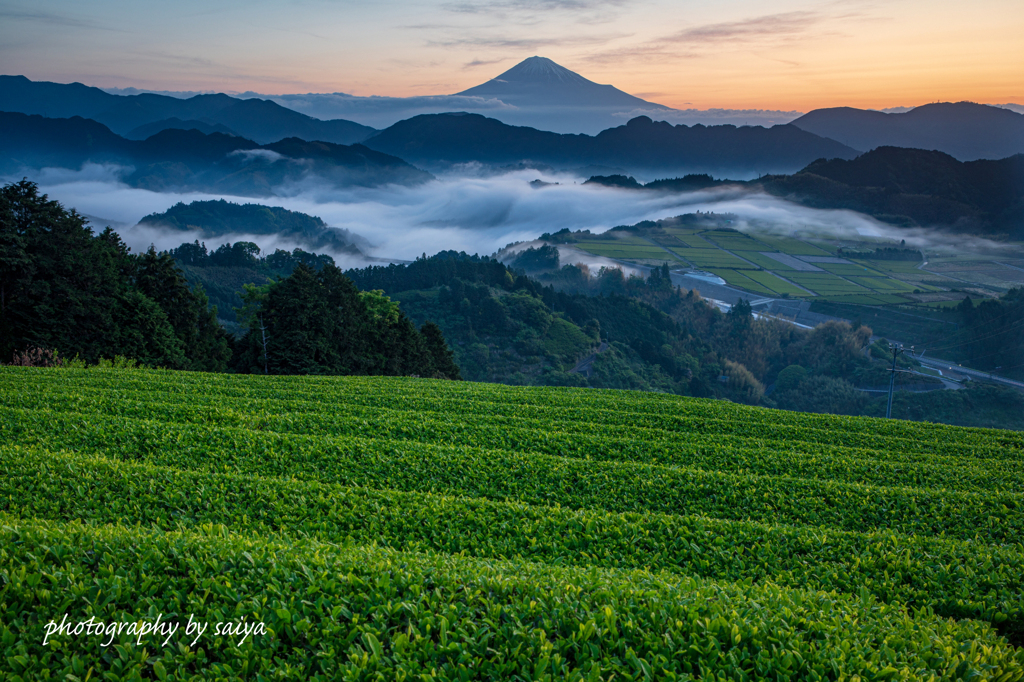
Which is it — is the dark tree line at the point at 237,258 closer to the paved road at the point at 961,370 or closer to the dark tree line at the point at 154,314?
the dark tree line at the point at 154,314

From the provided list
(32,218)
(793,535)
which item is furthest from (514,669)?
(32,218)

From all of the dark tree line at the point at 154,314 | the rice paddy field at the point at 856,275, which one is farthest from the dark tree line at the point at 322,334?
the rice paddy field at the point at 856,275

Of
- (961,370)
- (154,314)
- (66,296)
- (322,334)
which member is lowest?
(961,370)

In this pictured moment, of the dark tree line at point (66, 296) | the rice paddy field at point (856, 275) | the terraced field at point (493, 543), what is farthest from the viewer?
the rice paddy field at point (856, 275)

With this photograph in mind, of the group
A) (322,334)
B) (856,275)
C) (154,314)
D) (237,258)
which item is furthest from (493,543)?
(856,275)

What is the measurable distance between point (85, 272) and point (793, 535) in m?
35.4

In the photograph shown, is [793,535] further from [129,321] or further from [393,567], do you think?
[129,321]

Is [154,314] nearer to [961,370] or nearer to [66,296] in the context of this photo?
[66,296]

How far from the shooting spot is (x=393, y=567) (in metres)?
5.04

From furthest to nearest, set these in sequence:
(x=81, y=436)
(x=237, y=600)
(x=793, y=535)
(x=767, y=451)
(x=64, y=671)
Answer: (x=767, y=451), (x=81, y=436), (x=793, y=535), (x=237, y=600), (x=64, y=671)

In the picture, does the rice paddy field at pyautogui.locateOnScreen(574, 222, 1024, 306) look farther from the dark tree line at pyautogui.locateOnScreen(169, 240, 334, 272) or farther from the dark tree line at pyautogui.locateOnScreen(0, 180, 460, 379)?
the dark tree line at pyautogui.locateOnScreen(0, 180, 460, 379)

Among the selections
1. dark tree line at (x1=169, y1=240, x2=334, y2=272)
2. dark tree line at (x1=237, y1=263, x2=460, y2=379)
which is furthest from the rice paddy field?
dark tree line at (x1=237, y1=263, x2=460, y2=379)

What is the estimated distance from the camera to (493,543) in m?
6.91

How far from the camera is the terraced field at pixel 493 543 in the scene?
4.05m
